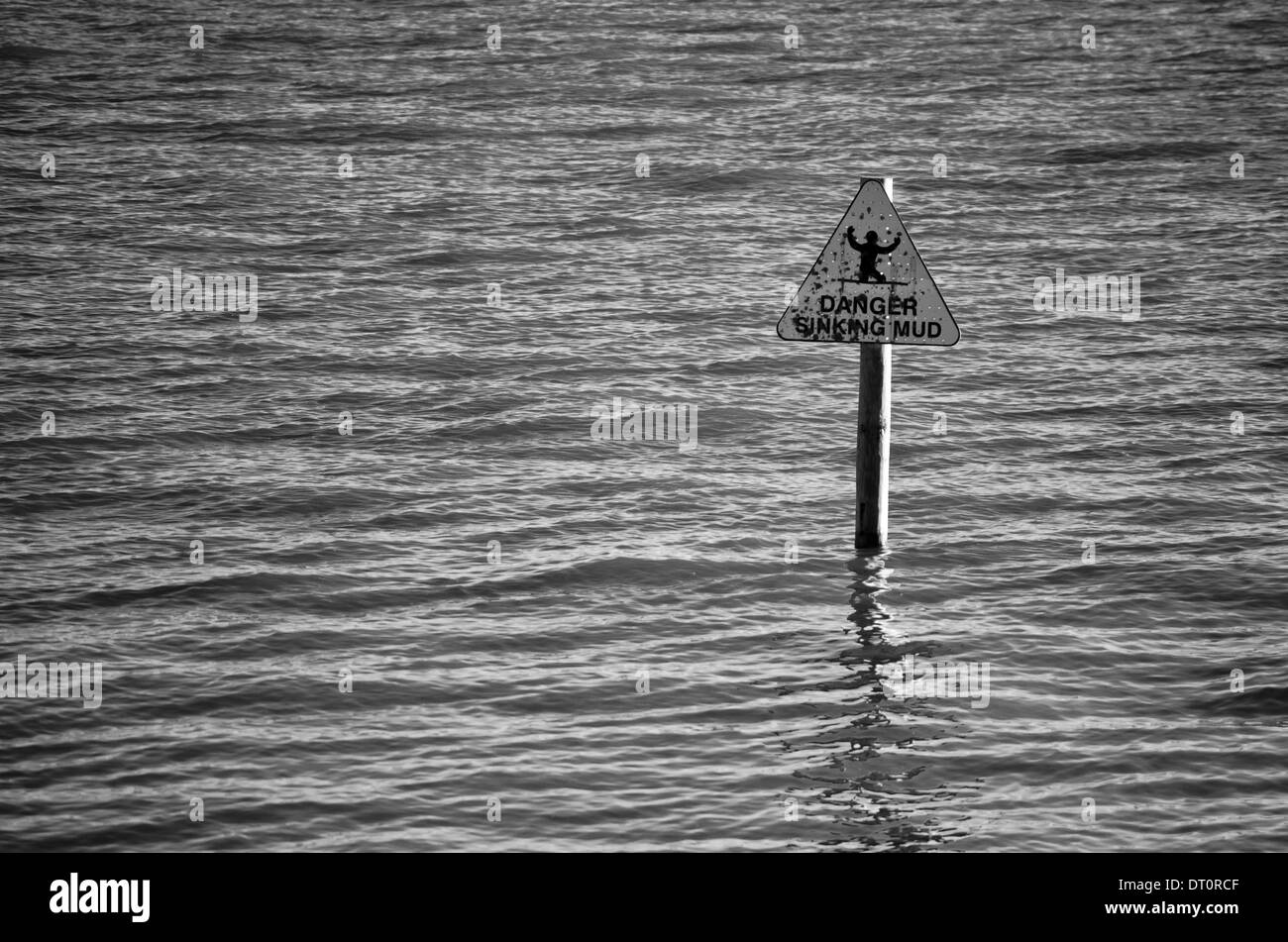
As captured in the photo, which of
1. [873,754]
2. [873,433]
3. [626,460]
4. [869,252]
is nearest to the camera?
[873,754]

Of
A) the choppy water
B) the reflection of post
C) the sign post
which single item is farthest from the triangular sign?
the choppy water

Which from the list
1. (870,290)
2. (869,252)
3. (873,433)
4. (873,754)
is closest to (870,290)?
(870,290)

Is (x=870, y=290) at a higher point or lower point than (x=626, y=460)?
higher

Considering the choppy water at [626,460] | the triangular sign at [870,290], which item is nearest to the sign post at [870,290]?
the triangular sign at [870,290]

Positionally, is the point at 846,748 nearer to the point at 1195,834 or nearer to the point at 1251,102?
the point at 1195,834

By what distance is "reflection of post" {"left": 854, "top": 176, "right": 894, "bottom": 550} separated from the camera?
9891 millimetres

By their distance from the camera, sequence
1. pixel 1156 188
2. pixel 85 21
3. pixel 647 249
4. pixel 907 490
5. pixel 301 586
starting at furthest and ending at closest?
pixel 85 21 → pixel 1156 188 → pixel 647 249 → pixel 907 490 → pixel 301 586

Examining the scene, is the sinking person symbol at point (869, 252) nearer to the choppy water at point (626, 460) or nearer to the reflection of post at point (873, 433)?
the reflection of post at point (873, 433)

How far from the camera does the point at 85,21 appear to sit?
28781 mm

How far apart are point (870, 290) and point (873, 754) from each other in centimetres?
310

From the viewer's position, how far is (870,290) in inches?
377

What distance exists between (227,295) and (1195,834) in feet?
40.7

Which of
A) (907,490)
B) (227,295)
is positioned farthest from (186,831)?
(227,295)

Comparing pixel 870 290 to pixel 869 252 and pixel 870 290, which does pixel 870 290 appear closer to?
pixel 870 290
